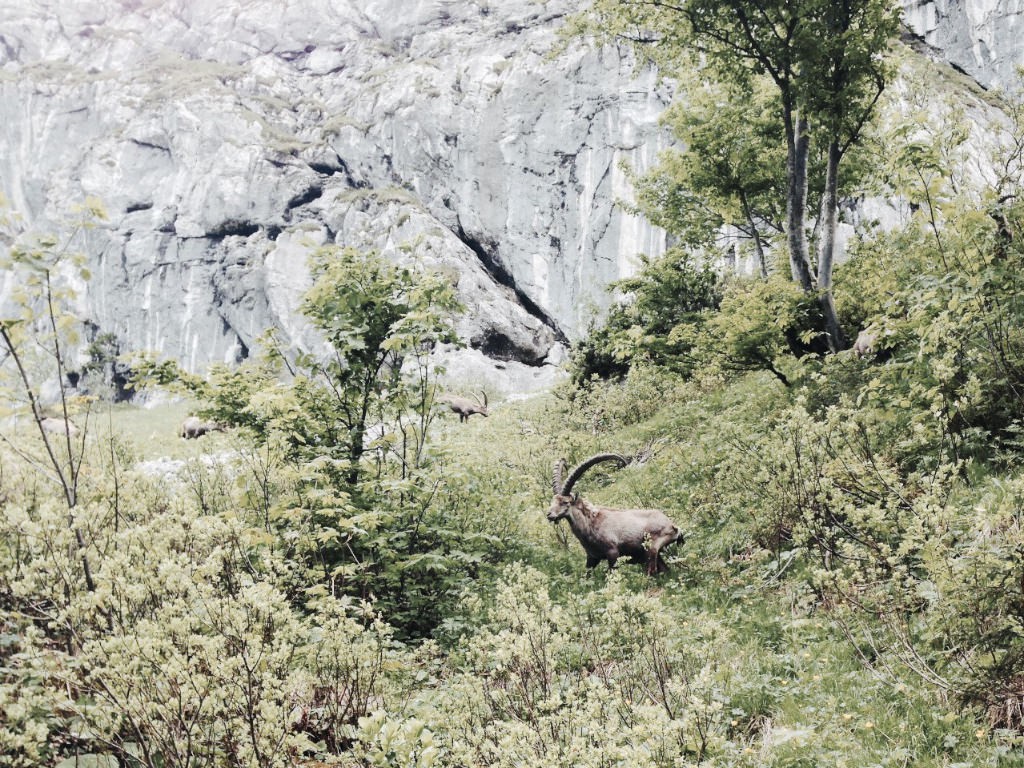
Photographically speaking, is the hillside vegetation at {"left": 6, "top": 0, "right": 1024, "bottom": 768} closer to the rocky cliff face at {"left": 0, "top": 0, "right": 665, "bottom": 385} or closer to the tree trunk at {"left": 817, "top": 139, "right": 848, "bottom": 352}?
the tree trunk at {"left": 817, "top": 139, "right": 848, "bottom": 352}

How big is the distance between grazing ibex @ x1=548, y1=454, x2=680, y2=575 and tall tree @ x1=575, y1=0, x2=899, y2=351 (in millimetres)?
5375

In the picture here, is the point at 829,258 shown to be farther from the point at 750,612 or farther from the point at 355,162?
the point at 355,162

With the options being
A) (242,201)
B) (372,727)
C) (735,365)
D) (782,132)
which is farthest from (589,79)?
(372,727)

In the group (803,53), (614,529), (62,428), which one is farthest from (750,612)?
(62,428)

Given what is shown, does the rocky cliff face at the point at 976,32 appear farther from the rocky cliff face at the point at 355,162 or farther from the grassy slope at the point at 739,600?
the grassy slope at the point at 739,600

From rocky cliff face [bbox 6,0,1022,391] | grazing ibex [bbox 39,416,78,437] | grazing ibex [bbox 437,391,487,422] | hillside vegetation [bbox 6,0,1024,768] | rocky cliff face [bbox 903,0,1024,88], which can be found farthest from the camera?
rocky cliff face [bbox 6,0,1022,391]

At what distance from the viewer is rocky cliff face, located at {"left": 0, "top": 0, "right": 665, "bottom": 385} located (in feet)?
218

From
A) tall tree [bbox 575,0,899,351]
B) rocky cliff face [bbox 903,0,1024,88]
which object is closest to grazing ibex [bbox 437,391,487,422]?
tall tree [bbox 575,0,899,351]

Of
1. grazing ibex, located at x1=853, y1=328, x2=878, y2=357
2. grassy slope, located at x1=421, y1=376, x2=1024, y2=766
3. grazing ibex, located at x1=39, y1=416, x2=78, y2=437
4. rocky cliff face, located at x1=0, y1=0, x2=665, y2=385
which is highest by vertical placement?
rocky cliff face, located at x1=0, y1=0, x2=665, y2=385

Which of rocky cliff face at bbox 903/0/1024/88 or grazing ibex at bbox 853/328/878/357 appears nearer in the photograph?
grazing ibex at bbox 853/328/878/357

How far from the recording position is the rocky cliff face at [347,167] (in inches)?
2611

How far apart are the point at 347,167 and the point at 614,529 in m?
82.7

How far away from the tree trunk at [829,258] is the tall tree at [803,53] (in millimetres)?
18

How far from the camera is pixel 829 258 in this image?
36.4ft
